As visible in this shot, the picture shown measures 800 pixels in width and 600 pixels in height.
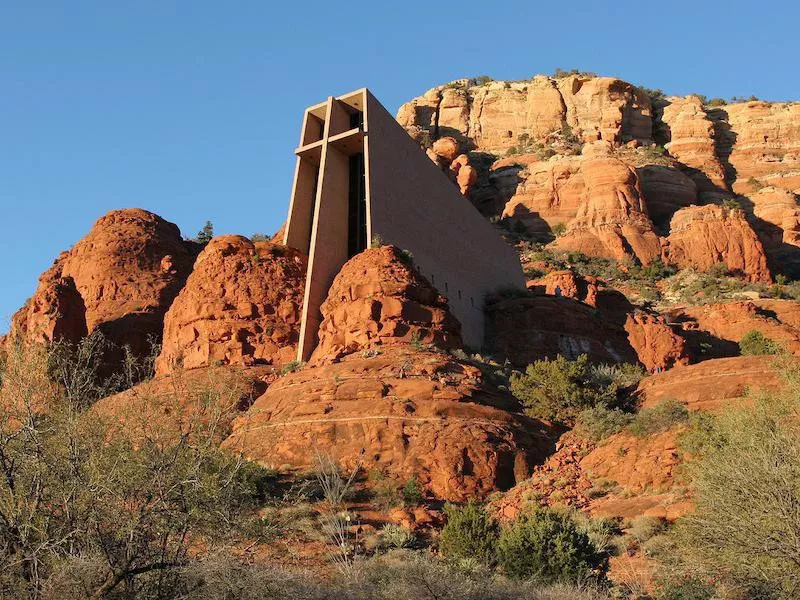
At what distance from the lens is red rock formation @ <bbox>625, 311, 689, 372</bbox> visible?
34.6m

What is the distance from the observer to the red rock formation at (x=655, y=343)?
3462 centimetres

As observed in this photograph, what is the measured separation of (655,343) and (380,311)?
1514 cm

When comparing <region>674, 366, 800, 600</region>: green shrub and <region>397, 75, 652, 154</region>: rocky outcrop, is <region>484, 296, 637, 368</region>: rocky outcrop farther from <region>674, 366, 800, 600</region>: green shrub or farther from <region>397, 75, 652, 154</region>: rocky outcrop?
<region>397, 75, 652, 154</region>: rocky outcrop

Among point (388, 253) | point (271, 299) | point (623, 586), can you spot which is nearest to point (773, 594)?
point (623, 586)

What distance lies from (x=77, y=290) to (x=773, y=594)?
2923cm

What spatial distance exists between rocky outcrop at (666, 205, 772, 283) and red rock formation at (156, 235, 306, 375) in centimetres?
3064

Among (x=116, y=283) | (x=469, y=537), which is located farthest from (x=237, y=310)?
(x=469, y=537)

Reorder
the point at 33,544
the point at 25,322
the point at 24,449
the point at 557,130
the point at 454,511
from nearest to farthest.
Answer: the point at 33,544
the point at 24,449
the point at 454,511
the point at 25,322
the point at 557,130

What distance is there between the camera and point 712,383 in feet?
71.3

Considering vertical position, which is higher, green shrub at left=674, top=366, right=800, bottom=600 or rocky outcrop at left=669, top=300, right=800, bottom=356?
rocky outcrop at left=669, top=300, right=800, bottom=356

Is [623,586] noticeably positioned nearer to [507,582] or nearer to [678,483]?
[507,582]

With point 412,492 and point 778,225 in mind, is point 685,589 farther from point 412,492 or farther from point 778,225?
point 778,225

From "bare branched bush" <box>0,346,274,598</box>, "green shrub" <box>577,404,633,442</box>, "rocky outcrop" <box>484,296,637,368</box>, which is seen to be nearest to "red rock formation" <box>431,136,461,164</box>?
"rocky outcrop" <box>484,296,637,368</box>

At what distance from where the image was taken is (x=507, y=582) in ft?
46.5
